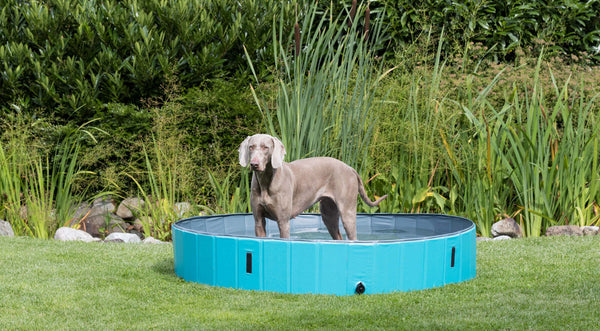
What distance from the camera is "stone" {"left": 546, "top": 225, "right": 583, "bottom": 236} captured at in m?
6.85

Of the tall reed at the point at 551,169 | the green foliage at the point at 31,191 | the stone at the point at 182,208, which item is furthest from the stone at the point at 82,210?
the tall reed at the point at 551,169

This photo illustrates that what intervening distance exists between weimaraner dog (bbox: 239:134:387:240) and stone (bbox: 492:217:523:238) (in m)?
1.97

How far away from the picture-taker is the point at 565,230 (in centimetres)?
687

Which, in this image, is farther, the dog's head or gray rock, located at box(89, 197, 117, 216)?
gray rock, located at box(89, 197, 117, 216)

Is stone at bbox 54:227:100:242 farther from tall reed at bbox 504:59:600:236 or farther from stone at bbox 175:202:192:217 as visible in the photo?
tall reed at bbox 504:59:600:236

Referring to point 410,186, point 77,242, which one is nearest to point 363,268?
point 410,186

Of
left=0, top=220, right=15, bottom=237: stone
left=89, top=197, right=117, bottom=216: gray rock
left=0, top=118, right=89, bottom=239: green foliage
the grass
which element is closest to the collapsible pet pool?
the grass

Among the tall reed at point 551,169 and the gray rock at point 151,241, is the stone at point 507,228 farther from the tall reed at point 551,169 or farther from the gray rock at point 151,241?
the gray rock at point 151,241

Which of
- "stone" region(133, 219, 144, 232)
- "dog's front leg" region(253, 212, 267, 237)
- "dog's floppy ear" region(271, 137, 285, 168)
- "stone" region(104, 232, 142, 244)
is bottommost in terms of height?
"stone" region(133, 219, 144, 232)

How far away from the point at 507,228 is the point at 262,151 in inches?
128

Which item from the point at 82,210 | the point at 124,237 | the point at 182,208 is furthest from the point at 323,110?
the point at 82,210

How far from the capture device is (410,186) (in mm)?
7285

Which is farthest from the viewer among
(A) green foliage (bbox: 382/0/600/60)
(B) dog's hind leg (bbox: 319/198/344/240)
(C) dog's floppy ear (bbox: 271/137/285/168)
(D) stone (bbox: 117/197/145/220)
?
(A) green foliage (bbox: 382/0/600/60)

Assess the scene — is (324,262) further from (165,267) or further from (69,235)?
(69,235)
